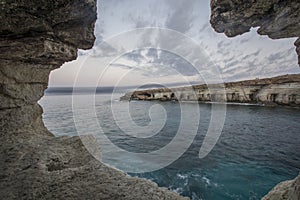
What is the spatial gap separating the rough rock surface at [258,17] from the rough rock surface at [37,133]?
3.70m

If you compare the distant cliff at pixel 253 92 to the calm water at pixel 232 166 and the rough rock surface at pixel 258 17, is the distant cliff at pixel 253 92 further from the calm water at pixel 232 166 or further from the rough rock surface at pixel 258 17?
the rough rock surface at pixel 258 17

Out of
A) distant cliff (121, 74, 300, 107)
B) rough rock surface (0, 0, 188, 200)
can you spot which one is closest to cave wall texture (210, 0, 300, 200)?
rough rock surface (0, 0, 188, 200)

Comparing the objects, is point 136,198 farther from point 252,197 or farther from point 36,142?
point 252,197

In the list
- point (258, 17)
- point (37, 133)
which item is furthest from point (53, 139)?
point (258, 17)

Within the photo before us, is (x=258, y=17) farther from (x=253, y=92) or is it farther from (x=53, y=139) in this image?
(x=253, y=92)

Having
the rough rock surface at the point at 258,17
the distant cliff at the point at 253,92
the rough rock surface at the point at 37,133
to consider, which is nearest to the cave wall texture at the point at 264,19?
the rough rock surface at the point at 258,17

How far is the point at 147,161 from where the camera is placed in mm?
10844

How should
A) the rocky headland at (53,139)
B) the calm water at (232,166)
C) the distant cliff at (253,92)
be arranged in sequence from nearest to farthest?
the rocky headland at (53,139)
the calm water at (232,166)
the distant cliff at (253,92)

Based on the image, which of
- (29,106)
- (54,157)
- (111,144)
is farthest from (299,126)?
(29,106)

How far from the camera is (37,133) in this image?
23.5 ft

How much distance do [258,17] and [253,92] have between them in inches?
1821

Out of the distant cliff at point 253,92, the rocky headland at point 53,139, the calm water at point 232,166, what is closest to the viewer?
the rocky headland at point 53,139

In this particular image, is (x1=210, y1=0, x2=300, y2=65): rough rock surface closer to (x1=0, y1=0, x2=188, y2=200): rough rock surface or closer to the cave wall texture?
the cave wall texture

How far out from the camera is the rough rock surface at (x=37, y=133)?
12.1 feet
